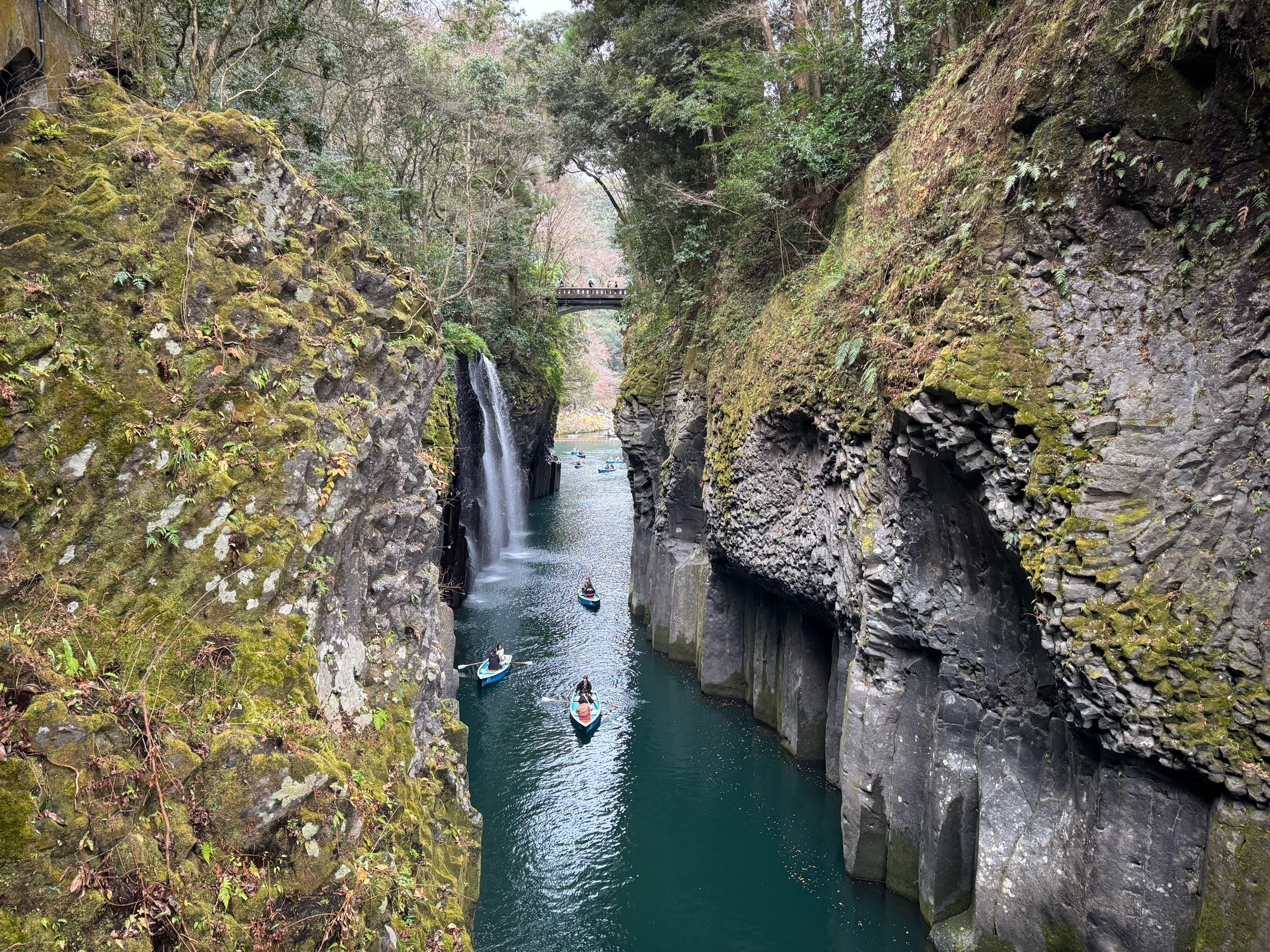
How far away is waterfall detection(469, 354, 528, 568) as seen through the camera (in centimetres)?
3139

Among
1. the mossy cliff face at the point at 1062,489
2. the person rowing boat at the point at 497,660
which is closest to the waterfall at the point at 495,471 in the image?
the person rowing boat at the point at 497,660

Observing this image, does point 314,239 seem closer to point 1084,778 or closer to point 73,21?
point 73,21

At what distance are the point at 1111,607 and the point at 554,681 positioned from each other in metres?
15.5

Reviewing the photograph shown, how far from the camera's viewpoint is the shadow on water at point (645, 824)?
455 inches

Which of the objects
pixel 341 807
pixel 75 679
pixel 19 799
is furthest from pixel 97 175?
pixel 341 807

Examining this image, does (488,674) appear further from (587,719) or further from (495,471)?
(495,471)

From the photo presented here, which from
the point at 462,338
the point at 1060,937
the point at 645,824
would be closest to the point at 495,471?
the point at 462,338

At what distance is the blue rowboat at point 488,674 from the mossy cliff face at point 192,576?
10.9 meters

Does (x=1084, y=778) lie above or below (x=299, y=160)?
below

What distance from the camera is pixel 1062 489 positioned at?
876cm

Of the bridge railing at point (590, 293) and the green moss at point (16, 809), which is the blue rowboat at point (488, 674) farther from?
the bridge railing at point (590, 293)

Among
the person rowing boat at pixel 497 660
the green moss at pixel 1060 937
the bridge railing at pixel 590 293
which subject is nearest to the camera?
the green moss at pixel 1060 937

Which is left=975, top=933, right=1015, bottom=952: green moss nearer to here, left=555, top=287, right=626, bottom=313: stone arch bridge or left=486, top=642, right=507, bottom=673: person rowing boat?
left=486, top=642, right=507, bottom=673: person rowing boat

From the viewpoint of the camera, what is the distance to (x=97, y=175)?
280 inches
